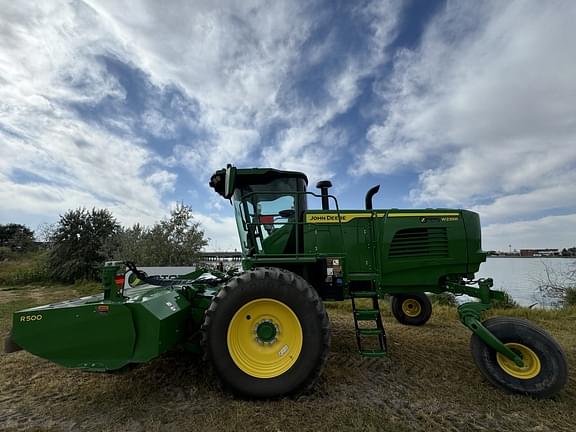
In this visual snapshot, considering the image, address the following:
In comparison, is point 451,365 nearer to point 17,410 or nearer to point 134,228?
point 17,410

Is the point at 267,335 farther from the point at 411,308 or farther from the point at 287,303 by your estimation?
the point at 411,308

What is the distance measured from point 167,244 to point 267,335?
35.3ft

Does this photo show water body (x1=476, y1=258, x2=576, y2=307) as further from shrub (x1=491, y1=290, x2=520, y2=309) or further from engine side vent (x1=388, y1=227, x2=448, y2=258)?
engine side vent (x1=388, y1=227, x2=448, y2=258)

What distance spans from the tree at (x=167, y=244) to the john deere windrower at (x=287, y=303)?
8653 millimetres

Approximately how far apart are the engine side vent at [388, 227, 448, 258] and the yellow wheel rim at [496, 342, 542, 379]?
1402 mm

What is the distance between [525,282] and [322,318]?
11.5m

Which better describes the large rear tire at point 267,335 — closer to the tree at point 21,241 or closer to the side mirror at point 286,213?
the side mirror at point 286,213

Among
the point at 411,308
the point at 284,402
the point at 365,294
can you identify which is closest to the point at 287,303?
the point at 284,402

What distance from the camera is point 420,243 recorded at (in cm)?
443

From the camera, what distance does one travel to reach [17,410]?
283cm

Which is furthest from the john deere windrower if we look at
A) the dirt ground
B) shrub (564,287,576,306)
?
shrub (564,287,576,306)

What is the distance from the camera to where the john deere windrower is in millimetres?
2869

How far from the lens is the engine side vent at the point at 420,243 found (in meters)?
4.39

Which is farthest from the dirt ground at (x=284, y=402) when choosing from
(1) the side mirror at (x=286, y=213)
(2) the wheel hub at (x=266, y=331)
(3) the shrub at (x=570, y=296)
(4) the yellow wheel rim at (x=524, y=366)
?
(3) the shrub at (x=570, y=296)
